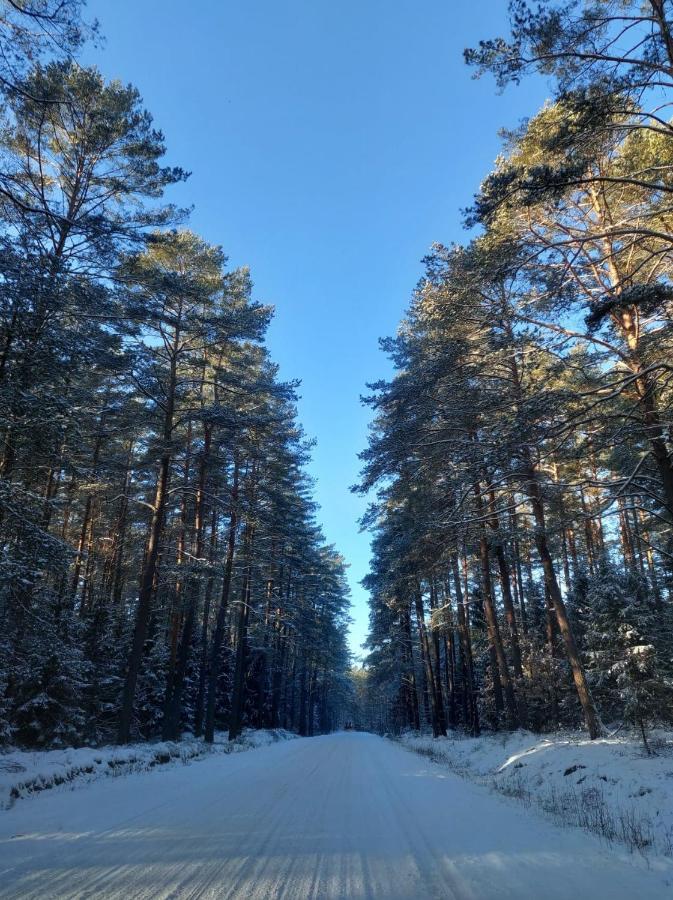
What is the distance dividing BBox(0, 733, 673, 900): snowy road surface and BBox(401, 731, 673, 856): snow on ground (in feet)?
2.79

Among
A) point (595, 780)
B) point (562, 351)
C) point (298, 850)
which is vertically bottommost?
point (595, 780)

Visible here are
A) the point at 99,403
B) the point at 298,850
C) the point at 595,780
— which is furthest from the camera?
the point at 99,403

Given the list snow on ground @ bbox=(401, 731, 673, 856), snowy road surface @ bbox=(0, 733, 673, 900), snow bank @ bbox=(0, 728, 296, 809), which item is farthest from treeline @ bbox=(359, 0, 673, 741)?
snow bank @ bbox=(0, 728, 296, 809)

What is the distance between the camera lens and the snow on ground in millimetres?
6105

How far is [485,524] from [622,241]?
961cm

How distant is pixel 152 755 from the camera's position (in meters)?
Result: 11.9

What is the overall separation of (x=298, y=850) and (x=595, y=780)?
7.45 metres

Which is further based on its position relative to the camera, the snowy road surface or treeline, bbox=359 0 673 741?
treeline, bbox=359 0 673 741

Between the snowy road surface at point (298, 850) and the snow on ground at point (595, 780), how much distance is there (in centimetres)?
85

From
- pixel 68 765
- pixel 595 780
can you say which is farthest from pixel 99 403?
pixel 595 780

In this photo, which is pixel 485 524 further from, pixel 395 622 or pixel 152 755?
pixel 395 622

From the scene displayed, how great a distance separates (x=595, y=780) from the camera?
9.12 m

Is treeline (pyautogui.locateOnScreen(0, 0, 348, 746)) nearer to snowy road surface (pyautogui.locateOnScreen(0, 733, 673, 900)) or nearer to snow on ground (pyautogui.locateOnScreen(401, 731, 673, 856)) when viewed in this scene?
snowy road surface (pyautogui.locateOnScreen(0, 733, 673, 900))

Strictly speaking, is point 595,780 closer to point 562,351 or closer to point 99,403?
point 562,351
